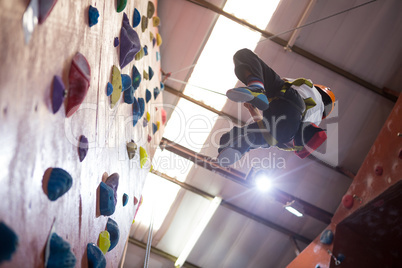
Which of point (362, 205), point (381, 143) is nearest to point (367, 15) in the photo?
point (381, 143)

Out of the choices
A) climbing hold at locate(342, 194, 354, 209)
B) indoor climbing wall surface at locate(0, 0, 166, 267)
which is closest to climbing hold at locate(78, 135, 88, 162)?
indoor climbing wall surface at locate(0, 0, 166, 267)

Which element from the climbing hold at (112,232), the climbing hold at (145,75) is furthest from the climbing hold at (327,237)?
the climbing hold at (112,232)

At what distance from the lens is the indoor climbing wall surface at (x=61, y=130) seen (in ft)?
2.36

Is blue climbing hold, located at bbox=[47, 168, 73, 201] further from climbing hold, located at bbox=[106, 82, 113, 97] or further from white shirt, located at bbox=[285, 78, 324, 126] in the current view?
white shirt, located at bbox=[285, 78, 324, 126]

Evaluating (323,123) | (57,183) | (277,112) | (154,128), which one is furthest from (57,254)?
(323,123)

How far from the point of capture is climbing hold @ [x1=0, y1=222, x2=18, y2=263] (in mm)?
678

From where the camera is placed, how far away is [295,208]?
445 centimetres

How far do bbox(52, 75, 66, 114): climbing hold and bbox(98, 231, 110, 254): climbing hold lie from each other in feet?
2.20

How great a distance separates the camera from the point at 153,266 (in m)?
5.64

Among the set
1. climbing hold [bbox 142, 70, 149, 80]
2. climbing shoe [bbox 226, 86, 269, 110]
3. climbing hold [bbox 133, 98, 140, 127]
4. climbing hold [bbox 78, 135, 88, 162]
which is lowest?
climbing hold [bbox 78, 135, 88, 162]

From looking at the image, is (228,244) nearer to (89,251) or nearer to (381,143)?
(381,143)

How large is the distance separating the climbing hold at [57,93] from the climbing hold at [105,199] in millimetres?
501

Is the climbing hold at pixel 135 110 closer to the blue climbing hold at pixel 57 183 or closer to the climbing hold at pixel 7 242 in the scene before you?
the blue climbing hold at pixel 57 183

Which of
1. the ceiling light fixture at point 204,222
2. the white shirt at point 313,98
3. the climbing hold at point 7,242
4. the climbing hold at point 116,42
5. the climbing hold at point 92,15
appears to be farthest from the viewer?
the ceiling light fixture at point 204,222
